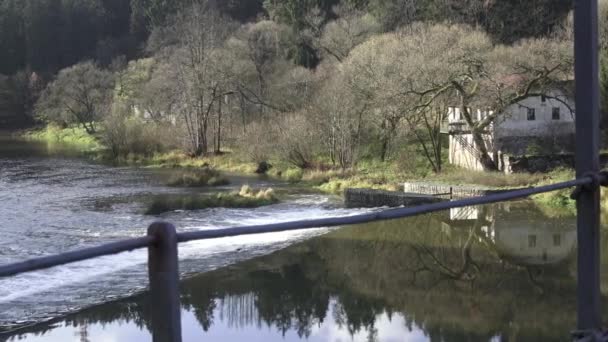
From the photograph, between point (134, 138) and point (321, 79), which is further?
point (134, 138)

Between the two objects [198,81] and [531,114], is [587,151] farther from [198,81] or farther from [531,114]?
[198,81]

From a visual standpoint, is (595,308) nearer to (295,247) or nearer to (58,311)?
(58,311)

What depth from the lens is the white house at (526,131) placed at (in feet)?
90.2

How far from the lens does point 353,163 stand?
2989 cm

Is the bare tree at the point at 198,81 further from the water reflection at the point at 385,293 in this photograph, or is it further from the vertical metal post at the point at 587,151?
the vertical metal post at the point at 587,151

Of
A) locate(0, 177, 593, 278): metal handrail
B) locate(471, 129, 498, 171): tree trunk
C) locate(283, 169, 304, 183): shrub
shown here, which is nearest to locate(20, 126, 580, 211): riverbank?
locate(283, 169, 304, 183): shrub

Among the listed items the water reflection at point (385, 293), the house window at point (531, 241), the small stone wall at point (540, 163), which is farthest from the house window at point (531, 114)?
the house window at point (531, 241)

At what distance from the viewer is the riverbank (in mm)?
23344

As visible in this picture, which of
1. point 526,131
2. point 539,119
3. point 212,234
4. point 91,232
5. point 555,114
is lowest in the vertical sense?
point 91,232

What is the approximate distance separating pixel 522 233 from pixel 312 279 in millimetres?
5984

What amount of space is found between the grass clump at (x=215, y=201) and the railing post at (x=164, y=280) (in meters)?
19.4

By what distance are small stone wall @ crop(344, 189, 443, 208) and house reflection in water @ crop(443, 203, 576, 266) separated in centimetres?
110

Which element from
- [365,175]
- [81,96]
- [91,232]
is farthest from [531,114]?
[81,96]

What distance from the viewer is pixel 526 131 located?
28.1 metres
